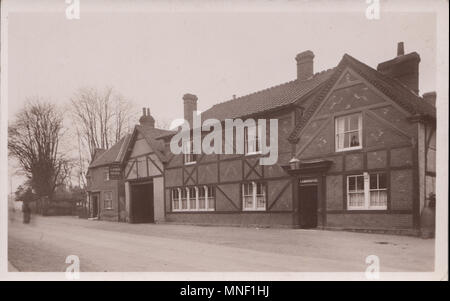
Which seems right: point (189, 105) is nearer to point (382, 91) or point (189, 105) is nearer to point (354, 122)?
point (354, 122)

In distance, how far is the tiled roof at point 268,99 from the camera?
14461 millimetres

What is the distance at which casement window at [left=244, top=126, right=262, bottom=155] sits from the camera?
14586 mm

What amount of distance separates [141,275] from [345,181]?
26.4ft

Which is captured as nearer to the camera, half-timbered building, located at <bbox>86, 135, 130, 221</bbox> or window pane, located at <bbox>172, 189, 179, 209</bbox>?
window pane, located at <bbox>172, 189, 179, 209</bbox>

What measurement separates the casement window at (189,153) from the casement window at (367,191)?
781cm

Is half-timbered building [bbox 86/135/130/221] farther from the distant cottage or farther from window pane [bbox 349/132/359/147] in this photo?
window pane [bbox 349/132/359/147]

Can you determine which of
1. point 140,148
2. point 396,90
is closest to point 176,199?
point 140,148

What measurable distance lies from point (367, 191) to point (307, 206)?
8.76ft

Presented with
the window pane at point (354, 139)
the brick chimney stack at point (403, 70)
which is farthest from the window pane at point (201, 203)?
the brick chimney stack at point (403, 70)

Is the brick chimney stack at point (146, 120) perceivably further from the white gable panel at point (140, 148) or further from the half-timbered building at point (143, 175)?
the white gable panel at point (140, 148)

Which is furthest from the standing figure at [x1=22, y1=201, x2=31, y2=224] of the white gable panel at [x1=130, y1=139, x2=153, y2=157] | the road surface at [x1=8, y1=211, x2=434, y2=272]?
the white gable panel at [x1=130, y1=139, x2=153, y2=157]

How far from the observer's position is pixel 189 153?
1736cm

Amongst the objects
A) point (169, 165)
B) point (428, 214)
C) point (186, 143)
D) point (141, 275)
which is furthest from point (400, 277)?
point (169, 165)

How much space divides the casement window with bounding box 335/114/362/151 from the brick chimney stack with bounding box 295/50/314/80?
3781mm
